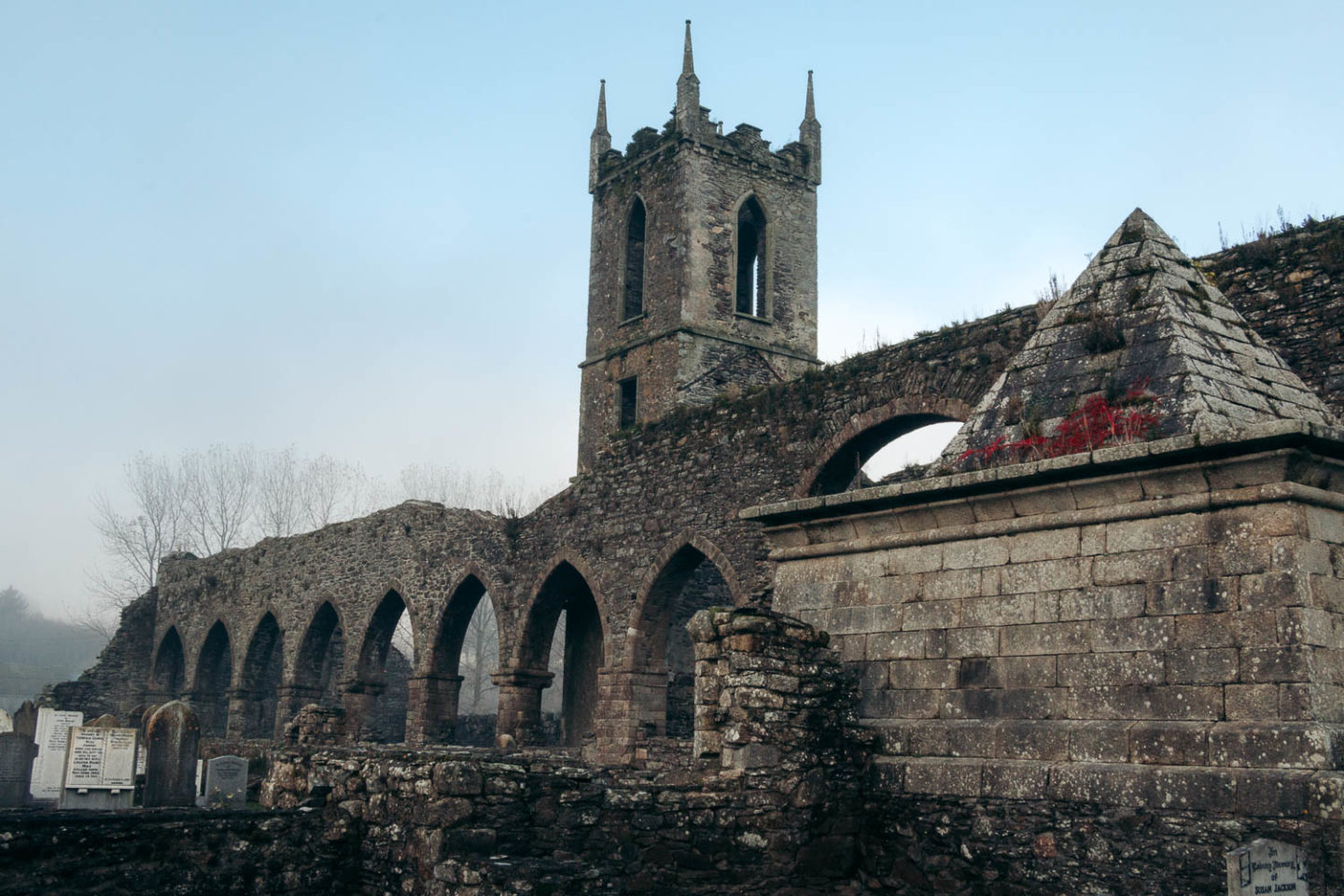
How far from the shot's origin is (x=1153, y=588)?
564 cm

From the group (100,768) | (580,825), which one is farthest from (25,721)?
(580,825)

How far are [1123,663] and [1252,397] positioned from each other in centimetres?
154

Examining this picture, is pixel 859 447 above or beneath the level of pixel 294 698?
above

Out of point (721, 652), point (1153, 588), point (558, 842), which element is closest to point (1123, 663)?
point (1153, 588)

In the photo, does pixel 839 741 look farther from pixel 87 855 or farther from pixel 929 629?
pixel 87 855

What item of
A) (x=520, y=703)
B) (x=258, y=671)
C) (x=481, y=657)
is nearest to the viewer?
(x=520, y=703)

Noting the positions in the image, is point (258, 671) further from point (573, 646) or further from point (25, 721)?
point (573, 646)

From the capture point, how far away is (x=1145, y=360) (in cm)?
635

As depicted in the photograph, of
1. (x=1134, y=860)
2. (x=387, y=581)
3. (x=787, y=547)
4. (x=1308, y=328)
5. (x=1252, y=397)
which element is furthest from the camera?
(x=387, y=581)

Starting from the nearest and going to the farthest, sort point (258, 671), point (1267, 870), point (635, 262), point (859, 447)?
1. point (1267, 870)
2. point (859, 447)
3. point (635, 262)
4. point (258, 671)

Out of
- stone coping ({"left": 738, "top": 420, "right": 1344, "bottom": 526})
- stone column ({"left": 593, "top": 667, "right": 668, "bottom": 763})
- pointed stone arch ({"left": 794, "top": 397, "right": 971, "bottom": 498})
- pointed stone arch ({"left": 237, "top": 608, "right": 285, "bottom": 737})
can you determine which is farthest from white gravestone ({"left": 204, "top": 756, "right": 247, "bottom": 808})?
pointed stone arch ({"left": 237, "top": 608, "right": 285, "bottom": 737})

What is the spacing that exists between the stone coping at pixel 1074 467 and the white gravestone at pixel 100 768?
9.10m

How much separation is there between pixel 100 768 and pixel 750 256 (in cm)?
1621

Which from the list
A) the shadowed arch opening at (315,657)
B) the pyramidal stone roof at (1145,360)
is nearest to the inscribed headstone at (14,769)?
the shadowed arch opening at (315,657)
